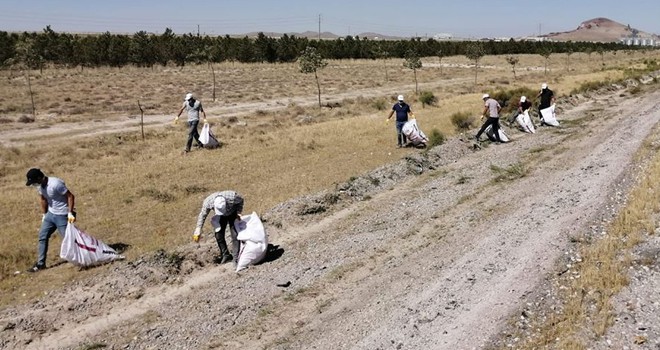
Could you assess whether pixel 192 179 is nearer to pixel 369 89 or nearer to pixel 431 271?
pixel 431 271

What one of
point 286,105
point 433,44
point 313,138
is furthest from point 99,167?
point 433,44

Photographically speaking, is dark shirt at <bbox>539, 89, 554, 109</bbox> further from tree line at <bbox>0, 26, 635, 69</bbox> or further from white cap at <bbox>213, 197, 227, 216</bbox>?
tree line at <bbox>0, 26, 635, 69</bbox>

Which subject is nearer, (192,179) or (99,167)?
(192,179)

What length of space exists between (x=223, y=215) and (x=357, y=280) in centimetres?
229

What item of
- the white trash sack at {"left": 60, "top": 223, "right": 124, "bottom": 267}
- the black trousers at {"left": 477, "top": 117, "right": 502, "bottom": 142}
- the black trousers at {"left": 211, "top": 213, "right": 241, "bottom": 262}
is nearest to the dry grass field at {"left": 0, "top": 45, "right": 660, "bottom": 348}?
the white trash sack at {"left": 60, "top": 223, "right": 124, "bottom": 267}

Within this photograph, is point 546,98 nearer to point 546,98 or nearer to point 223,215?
point 546,98

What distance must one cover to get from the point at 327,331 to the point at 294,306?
930 millimetres

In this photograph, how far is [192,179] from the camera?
14906mm

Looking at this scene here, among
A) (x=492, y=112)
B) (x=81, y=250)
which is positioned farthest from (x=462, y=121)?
(x=81, y=250)

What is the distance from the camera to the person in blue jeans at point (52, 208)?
882cm

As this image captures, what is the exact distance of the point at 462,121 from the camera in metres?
22.1

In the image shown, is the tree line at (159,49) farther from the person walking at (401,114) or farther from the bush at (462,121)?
the person walking at (401,114)

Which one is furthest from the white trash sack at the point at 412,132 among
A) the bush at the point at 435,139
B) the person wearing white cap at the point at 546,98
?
the person wearing white cap at the point at 546,98

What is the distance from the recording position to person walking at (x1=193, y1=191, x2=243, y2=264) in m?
8.41
